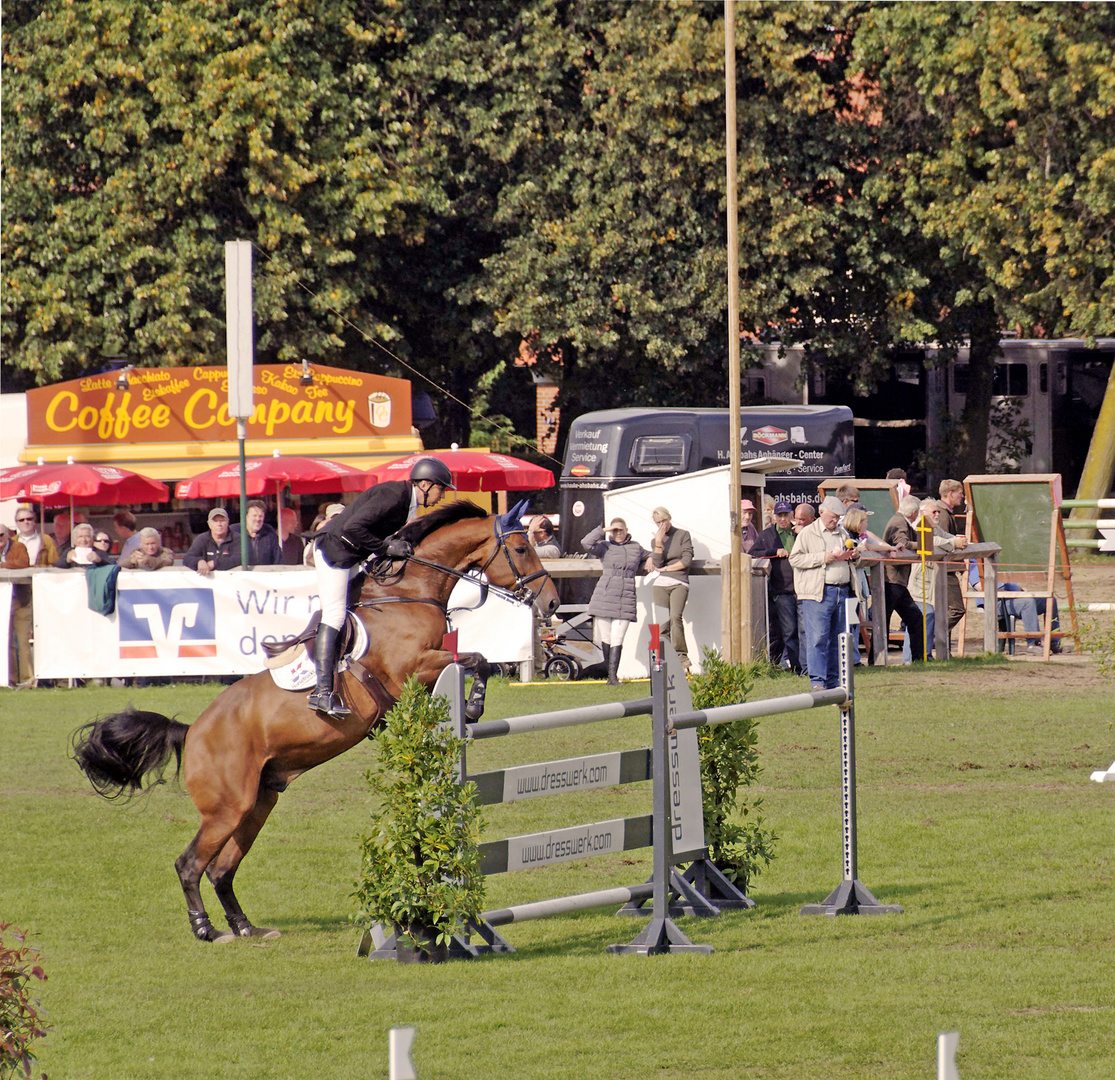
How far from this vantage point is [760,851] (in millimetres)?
8672

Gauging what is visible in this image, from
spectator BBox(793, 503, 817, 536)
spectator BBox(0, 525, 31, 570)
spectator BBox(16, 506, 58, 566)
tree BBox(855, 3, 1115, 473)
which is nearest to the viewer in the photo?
spectator BBox(793, 503, 817, 536)

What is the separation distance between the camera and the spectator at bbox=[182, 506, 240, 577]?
741 inches

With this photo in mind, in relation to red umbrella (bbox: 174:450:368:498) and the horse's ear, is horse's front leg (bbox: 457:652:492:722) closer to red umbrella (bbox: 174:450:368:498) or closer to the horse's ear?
the horse's ear

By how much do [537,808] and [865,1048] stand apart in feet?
18.6

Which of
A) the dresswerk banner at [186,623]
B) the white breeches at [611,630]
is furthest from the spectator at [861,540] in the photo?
the dresswerk banner at [186,623]

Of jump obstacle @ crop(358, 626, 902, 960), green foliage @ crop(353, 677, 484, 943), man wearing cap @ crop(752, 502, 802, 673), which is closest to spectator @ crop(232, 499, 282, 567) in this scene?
man wearing cap @ crop(752, 502, 802, 673)

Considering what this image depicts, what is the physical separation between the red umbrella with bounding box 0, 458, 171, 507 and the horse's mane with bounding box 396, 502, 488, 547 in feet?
45.9

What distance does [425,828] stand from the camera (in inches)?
289

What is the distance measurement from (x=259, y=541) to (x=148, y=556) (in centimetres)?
126

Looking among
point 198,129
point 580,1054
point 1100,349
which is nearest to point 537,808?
point 580,1054

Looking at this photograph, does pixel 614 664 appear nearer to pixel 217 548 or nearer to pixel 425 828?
pixel 217 548

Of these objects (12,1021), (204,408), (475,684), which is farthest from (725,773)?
(204,408)

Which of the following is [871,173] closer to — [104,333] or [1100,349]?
[1100,349]

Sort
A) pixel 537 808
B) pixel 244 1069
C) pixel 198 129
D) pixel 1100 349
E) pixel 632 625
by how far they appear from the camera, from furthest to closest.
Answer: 1. pixel 1100 349
2. pixel 198 129
3. pixel 632 625
4. pixel 537 808
5. pixel 244 1069
